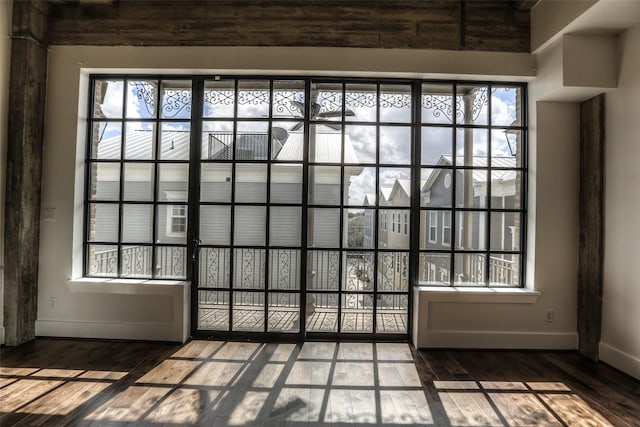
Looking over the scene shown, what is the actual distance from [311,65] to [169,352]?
3282 millimetres

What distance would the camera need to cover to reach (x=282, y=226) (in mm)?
3844

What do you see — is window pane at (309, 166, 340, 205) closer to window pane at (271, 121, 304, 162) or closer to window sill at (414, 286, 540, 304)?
window pane at (271, 121, 304, 162)

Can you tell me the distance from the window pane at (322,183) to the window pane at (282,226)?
284 mm

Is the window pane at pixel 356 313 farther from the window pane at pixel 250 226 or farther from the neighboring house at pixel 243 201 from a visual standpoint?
the window pane at pixel 250 226

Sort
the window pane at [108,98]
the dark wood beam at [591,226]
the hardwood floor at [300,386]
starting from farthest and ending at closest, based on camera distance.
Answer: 1. the window pane at [108,98]
2. the dark wood beam at [591,226]
3. the hardwood floor at [300,386]

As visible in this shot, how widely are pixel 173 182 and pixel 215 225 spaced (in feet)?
2.23

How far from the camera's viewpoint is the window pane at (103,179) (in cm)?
389

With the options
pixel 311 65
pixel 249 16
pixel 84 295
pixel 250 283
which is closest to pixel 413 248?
pixel 250 283

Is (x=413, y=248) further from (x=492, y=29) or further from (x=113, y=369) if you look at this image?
(x=113, y=369)

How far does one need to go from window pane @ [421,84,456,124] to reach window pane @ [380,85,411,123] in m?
0.18

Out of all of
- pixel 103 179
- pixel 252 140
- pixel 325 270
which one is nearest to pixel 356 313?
pixel 325 270

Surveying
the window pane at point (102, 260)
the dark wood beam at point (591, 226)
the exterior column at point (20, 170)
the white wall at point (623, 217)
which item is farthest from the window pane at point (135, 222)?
the white wall at point (623, 217)

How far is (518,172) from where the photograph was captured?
12.6ft

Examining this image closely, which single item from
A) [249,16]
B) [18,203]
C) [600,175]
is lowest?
[18,203]
